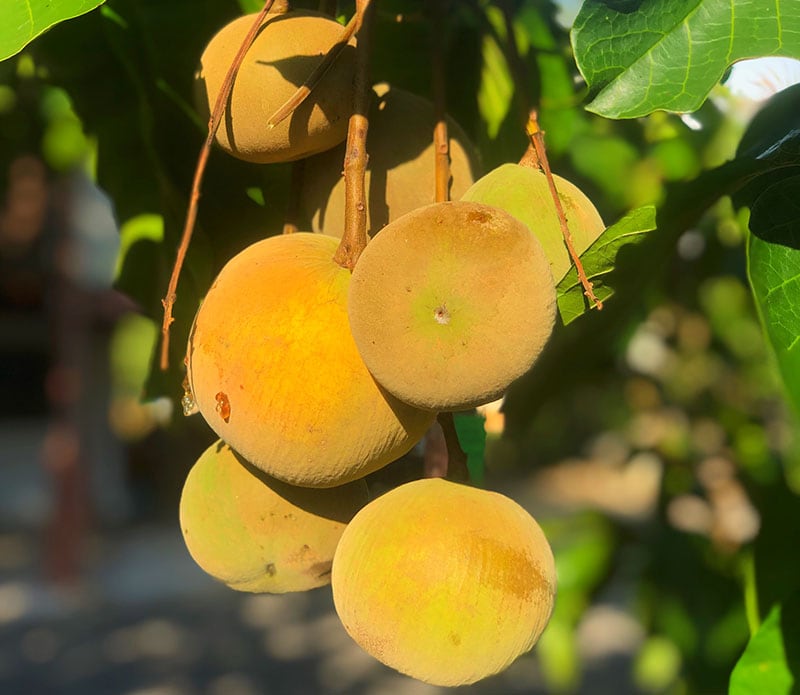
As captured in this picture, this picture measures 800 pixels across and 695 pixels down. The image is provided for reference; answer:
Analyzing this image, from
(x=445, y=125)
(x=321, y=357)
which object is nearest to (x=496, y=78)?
(x=445, y=125)

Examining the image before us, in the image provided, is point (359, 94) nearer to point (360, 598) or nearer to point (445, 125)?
point (445, 125)

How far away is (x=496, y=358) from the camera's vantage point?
0.69 metres

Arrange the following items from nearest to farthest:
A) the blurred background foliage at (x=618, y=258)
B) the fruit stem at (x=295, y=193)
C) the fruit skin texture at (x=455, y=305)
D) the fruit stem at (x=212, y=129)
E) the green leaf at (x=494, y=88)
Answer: the fruit skin texture at (x=455, y=305)
the fruit stem at (x=212, y=129)
the fruit stem at (x=295, y=193)
the blurred background foliage at (x=618, y=258)
the green leaf at (x=494, y=88)

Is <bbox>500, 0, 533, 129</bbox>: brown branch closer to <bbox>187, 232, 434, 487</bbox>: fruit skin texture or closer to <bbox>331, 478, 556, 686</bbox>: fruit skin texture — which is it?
<bbox>187, 232, 434, 487</bbox>: fruit skin texture

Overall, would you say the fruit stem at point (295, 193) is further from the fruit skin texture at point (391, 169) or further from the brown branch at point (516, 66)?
the brown branch at point (516, 66)

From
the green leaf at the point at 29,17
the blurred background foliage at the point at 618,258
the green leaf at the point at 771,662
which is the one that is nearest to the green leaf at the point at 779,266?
the blurred background foliage at the point at 618,258

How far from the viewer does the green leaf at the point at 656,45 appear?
28.5 inches

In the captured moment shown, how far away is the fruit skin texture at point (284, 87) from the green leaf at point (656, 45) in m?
0.22

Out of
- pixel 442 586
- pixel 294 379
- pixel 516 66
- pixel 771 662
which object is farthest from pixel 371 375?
pixel 771 662

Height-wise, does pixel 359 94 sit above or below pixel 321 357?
above

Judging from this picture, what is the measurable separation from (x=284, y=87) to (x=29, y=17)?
0.21m

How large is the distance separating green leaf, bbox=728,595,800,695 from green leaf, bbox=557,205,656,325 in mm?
458

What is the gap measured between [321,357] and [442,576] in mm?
187

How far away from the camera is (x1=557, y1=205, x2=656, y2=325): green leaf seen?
74 centimetres
